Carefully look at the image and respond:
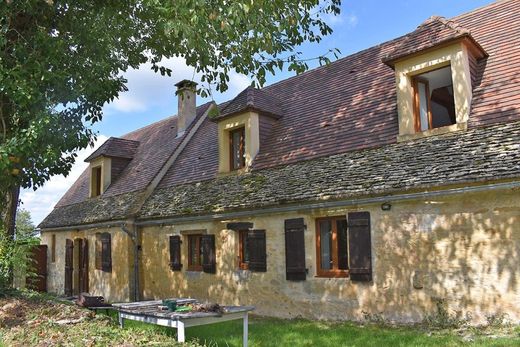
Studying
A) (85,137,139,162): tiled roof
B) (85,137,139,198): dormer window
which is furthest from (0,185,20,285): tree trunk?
(85,137,139,162): tiled roof

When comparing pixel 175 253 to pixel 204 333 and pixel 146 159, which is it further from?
pixel 146 159

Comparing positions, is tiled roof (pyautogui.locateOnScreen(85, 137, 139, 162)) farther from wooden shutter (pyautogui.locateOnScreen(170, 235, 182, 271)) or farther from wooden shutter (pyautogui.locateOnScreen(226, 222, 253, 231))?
wooden shutter (pyautogui.locateOnScreen(226, 222, 253, 231))

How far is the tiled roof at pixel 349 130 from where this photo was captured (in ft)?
29.8

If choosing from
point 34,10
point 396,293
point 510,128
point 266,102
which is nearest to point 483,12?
point 510,128

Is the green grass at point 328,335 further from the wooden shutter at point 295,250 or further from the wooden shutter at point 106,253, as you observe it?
the wooden shutter at point 106,253

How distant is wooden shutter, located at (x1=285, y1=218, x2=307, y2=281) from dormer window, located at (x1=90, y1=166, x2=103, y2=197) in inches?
488

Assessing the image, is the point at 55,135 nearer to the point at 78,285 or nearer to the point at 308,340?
the point at 308,340

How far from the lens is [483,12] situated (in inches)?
477

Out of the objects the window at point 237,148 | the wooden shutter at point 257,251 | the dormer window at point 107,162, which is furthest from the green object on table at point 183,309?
the dormer window at point 107,162

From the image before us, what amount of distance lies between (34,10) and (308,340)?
8.55 metres

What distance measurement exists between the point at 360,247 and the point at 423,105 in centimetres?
365

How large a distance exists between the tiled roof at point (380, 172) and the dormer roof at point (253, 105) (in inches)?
79.2

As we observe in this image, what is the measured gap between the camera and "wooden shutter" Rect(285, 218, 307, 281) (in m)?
10.4

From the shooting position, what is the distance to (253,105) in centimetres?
1352
